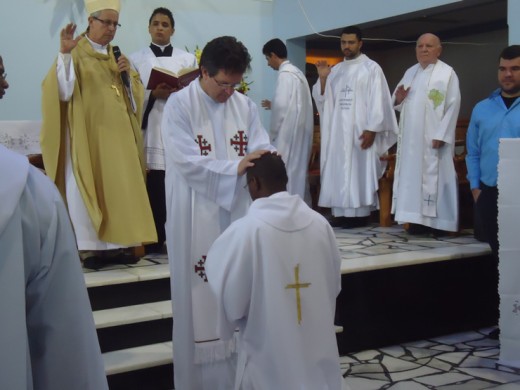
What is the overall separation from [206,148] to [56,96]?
1.90m

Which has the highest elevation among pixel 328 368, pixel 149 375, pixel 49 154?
pixel 49 154

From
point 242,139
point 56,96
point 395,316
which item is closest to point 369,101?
point 395,316

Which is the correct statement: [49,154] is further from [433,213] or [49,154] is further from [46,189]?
[46,189]

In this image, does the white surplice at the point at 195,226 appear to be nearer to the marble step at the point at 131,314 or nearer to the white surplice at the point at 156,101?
the marble step at the point at 131,314

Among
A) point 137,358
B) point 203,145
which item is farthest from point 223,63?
point 137,358

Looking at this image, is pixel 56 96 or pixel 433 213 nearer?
pixel 56 96

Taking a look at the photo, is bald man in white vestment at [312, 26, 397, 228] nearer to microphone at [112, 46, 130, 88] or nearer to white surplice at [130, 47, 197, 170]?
white surplice at [130, 47, 197, 170]

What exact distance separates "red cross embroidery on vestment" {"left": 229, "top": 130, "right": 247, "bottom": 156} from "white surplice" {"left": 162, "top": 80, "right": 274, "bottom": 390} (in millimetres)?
84

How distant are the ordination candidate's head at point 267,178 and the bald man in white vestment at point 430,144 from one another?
4101 mm

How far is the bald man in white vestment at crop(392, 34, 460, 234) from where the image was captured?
22.9 feet

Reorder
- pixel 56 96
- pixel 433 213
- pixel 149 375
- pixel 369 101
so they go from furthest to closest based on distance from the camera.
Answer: pixel 369 101 → pixel 433 213 → pixel 56 96 → pixel 149 375

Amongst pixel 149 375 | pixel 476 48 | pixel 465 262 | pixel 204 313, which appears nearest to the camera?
pixel 204 313

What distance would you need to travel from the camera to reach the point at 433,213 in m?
7.07

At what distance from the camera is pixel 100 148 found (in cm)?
555
